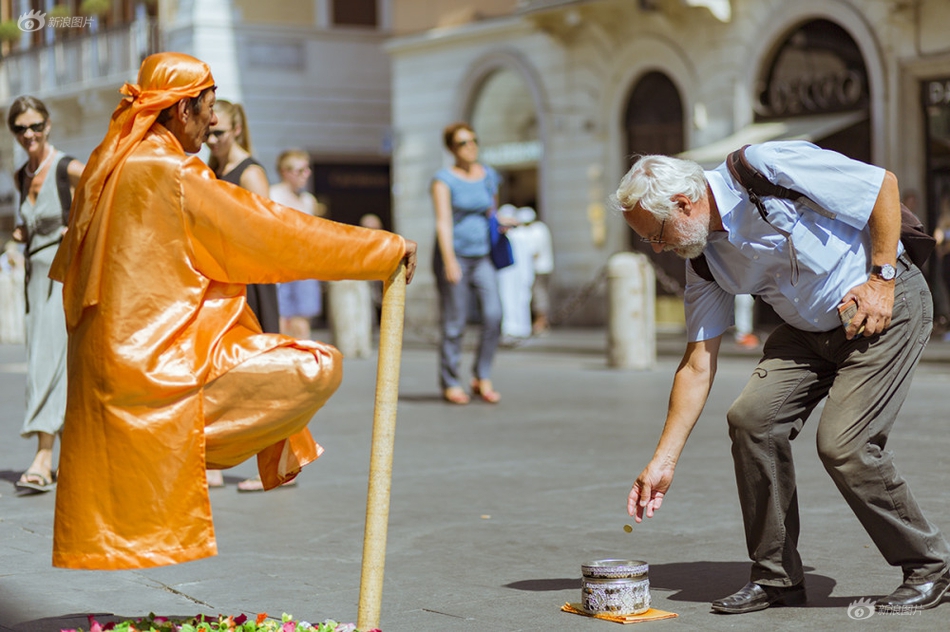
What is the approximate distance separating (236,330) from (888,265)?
6.07 feet

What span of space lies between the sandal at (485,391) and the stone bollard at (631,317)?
3.51 meters

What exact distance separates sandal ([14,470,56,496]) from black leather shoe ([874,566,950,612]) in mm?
4135

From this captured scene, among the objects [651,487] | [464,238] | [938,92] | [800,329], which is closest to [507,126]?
[938,92]

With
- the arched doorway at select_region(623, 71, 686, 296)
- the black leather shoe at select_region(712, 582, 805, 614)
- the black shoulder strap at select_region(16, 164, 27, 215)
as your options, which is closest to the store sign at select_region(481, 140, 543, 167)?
the arched doorway at select_region(623, 71, 686, 296)

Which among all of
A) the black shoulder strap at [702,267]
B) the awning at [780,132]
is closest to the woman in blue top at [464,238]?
the black shoulder strap at [702,267]

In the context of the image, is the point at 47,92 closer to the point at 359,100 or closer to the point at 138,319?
the point at 359,100

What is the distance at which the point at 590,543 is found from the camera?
555 centimetres

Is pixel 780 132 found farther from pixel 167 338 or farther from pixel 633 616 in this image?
pixel 167 338

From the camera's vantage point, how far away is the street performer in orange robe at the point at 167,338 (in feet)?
12.3

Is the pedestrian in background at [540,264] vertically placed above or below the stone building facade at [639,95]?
below

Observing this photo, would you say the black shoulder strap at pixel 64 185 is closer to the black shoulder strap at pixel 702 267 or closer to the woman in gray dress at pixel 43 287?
the woman in gray dress at pixel 43 287

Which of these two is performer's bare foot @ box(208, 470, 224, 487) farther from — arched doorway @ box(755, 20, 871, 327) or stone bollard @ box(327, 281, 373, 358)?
arched doorway @ box(755, 20, 871, 327)

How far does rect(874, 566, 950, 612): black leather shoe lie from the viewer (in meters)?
4.27

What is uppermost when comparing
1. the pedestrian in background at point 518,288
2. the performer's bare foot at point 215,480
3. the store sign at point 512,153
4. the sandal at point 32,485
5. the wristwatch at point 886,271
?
the wristwatch at point 886,271
